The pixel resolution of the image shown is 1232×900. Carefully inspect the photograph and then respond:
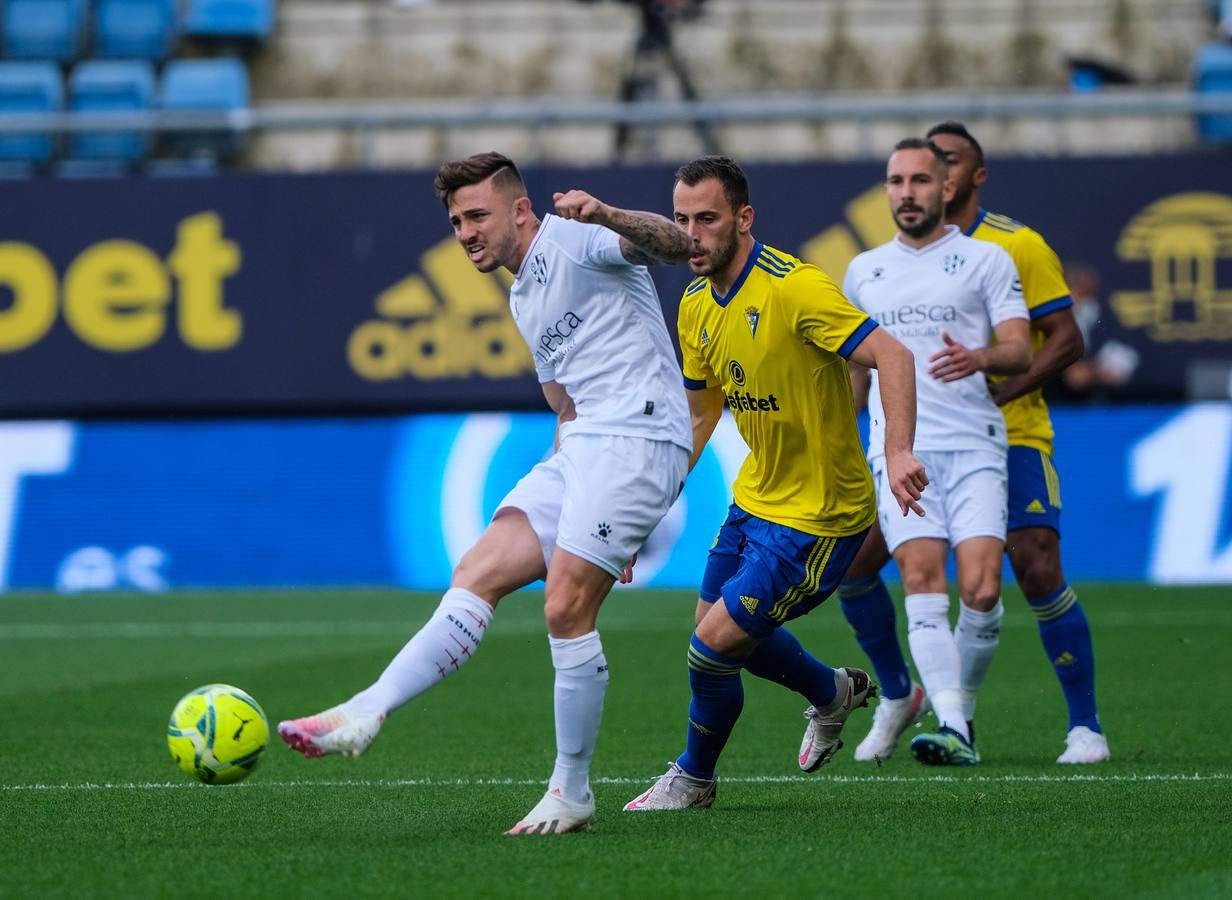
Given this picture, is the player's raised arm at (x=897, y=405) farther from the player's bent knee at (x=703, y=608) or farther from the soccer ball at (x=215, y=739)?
the soccer ball at (x=215, y=739)

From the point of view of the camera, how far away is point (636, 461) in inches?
216

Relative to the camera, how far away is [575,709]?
17.6 ft

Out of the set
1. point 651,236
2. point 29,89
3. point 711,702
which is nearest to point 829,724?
point 711,702

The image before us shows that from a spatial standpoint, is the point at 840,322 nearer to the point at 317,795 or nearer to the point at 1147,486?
the point at 317,795

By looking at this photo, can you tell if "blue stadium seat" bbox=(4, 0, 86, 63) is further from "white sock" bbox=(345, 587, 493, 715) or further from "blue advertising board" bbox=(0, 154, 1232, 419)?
"white sock" bbox=(345, 587, 493, 715)

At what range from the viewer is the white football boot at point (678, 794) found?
5.89m

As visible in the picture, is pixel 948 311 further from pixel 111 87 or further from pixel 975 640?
pixel 111 87

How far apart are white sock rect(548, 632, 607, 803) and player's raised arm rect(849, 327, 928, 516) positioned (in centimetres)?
99

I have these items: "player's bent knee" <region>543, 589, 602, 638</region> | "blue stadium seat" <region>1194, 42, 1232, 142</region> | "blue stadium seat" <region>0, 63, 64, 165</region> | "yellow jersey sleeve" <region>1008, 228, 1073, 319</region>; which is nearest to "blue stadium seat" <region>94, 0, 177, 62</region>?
"blue stadium seat" <region>0, 63, 64, 165</region>

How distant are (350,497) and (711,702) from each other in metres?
9.85

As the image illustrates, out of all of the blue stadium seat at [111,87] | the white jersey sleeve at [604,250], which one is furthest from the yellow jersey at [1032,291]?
the blue stadium seat at [111,87]

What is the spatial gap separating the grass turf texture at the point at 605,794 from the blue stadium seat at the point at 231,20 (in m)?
9.62

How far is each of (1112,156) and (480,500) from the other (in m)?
5.74

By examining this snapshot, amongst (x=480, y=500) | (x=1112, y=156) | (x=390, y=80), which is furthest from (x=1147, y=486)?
(x=390, y=80)
